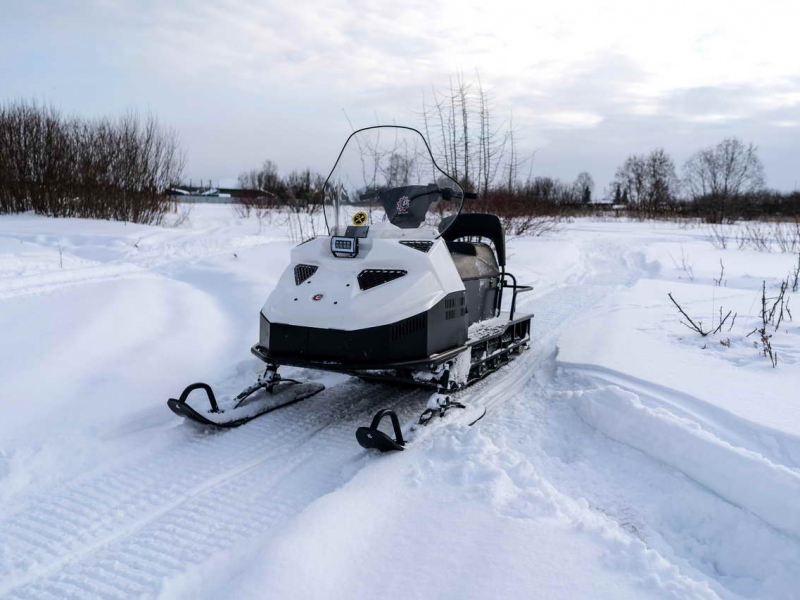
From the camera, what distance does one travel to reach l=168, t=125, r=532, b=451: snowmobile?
3.27 metres

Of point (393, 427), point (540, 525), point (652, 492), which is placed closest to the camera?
point (540, 525)

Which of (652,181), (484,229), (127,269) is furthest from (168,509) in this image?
(652,181)

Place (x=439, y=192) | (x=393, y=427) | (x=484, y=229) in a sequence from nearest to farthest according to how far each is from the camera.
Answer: (x=393, y=427)
(x=439, y=192)
(x=484, y=229)

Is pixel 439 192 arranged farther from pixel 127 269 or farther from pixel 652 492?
pixel 127 269

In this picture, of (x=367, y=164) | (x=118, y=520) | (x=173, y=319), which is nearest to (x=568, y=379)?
(x=367, y=164)

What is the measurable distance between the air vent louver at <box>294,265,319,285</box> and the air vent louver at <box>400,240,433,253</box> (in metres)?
0.59

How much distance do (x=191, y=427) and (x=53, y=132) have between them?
13676 mm

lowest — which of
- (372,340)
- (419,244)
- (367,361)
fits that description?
(367,361)

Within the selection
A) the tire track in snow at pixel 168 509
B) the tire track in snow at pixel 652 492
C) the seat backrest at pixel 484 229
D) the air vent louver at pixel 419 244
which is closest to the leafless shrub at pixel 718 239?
the seat backrest at pixel 484 229

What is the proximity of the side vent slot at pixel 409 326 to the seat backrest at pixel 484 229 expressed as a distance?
1.93 meters

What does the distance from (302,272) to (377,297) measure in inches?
24.8

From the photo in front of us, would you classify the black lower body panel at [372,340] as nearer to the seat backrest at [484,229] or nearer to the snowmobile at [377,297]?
the snowmobile at [377,297]

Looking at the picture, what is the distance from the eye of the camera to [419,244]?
3613 millimetres

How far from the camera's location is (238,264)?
27.9 feet
